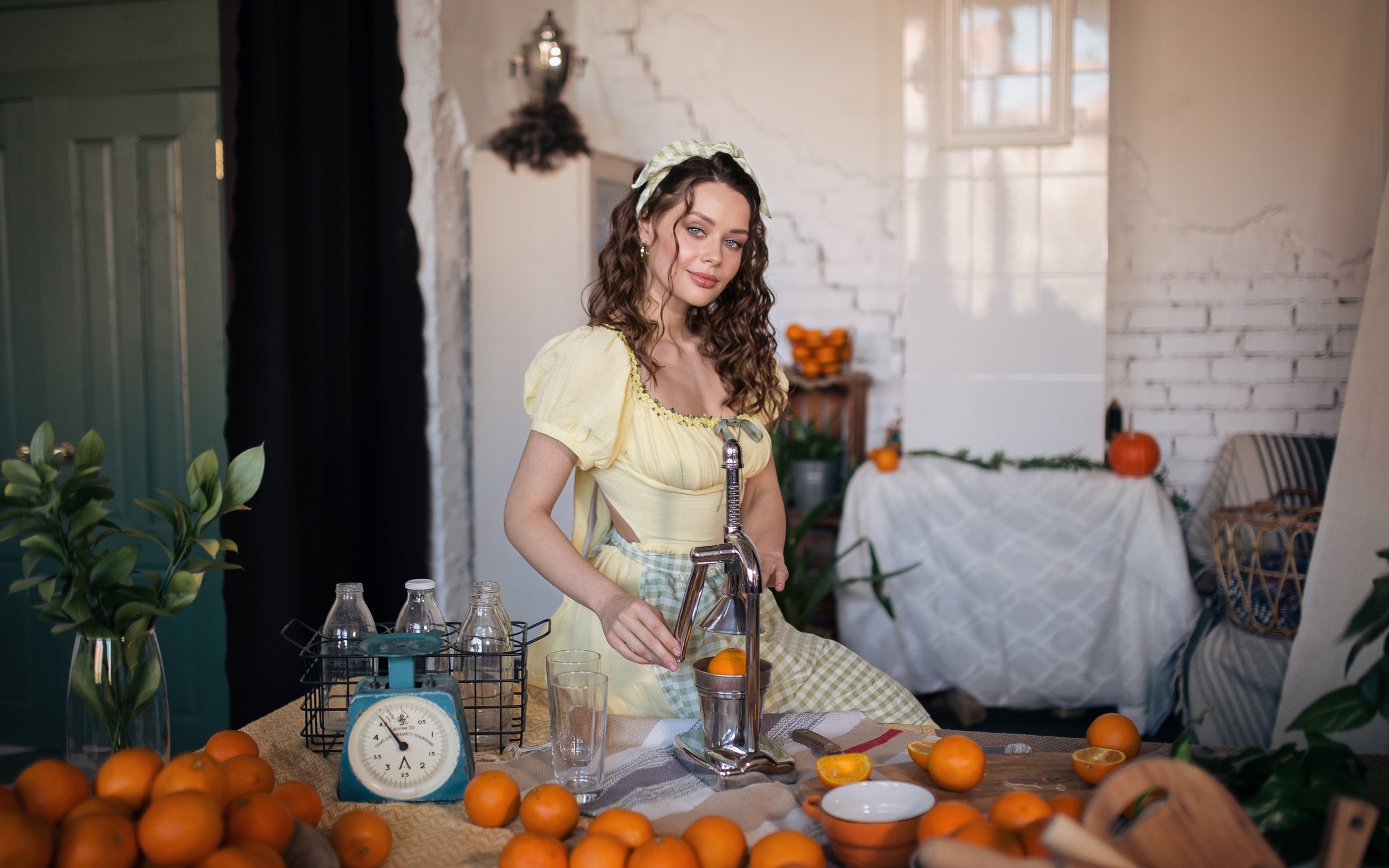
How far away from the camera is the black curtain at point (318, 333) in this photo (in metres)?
2.35

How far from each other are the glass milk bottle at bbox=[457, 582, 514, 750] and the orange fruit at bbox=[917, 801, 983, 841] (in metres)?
0.57

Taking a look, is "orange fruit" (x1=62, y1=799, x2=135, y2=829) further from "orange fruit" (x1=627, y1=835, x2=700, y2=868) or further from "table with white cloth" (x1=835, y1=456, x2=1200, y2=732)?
"table with white cloth" (x1=835, y1=456, x2=1200, y2=732)

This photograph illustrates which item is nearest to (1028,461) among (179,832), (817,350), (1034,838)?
(817,350)

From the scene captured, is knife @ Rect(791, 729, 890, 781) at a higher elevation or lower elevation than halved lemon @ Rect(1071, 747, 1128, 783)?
lower

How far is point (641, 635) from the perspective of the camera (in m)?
1.31

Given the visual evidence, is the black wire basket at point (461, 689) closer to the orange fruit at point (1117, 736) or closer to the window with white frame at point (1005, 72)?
the orange fruit at point (1117, 736)

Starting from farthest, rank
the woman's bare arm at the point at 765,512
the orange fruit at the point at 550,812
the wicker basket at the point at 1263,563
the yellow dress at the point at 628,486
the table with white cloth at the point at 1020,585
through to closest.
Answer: the table with white cloth at the point at 1020,585
the wicker basket at the point at 1263,563
the woman's bare arm at the point at 765,512
the yellow dress at the point at 628,486
the orange fruit at the point at 550,812

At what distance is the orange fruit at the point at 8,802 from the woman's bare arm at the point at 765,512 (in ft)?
3.71

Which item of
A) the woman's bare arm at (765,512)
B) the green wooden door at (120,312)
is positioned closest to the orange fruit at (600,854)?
the woman's bare arm at (765,512)

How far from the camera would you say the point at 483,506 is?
3523 millimetres

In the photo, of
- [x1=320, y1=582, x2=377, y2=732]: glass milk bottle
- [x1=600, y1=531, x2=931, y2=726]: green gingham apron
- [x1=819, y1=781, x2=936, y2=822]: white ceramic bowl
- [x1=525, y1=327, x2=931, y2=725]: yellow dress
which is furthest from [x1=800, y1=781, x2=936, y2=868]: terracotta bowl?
[x1=320, y1=582, x2=377, y2=732]: glass milk bottle

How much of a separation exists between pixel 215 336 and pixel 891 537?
7.40 feet

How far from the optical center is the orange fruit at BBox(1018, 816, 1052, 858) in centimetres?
92

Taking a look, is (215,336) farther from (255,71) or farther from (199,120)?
(255,71)
